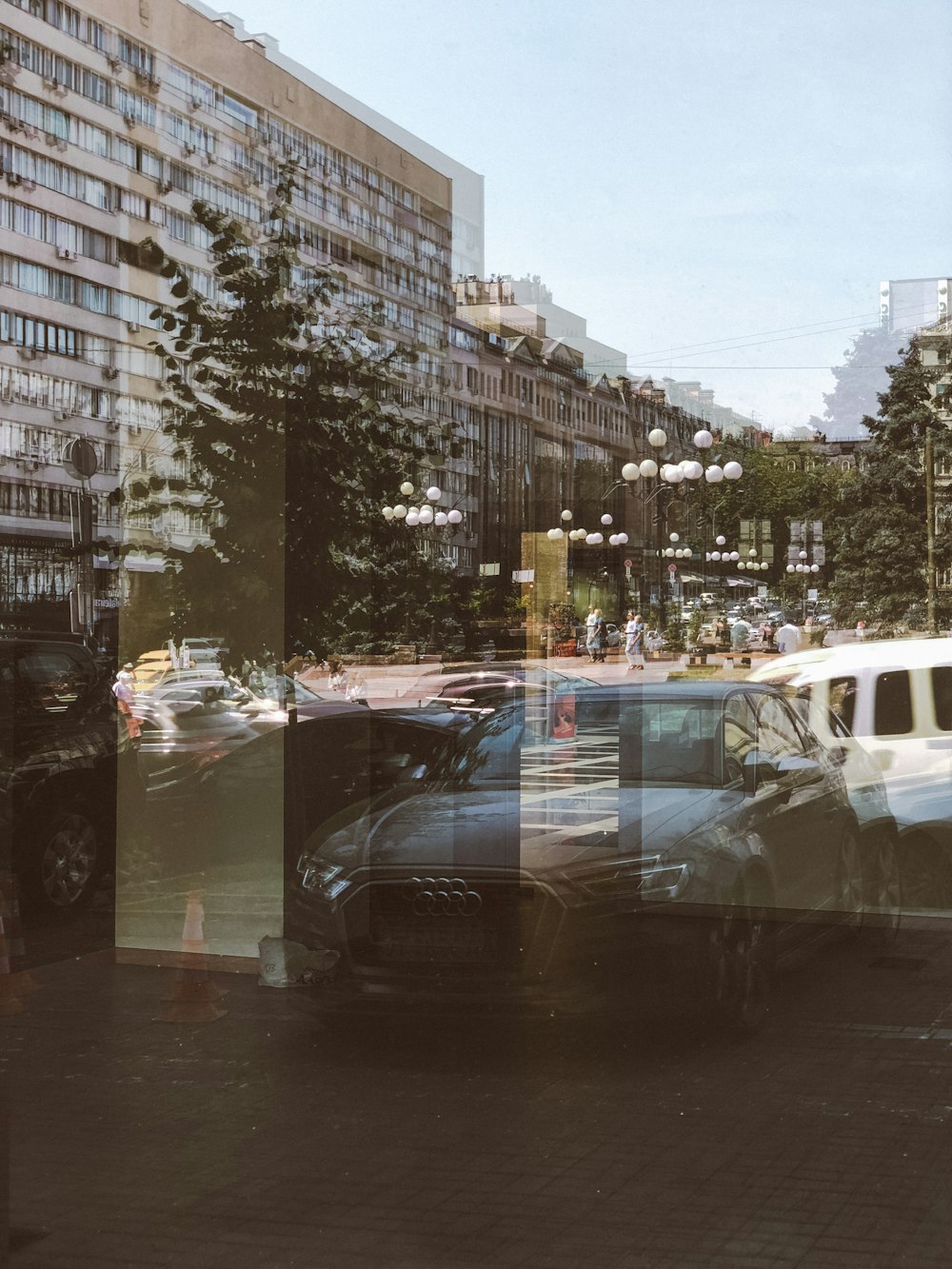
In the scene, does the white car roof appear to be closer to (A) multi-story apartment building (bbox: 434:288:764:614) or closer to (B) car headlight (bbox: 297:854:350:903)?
(A) multi-story apartment building (bbox: 434:288:764:614)

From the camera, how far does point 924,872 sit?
27.7 ft

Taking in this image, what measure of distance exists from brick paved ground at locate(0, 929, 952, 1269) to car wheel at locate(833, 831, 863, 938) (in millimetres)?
424

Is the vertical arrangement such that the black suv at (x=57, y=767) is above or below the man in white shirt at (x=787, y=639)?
below

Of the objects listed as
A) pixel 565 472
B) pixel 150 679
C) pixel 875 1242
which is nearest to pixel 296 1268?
pixel 875 1242

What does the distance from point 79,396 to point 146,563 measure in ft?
29.3

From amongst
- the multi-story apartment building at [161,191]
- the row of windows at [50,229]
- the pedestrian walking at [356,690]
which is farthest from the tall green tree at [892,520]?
the row of windows at [50,229]

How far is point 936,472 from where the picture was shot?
10297 millimetres

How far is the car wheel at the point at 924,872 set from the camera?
819cm

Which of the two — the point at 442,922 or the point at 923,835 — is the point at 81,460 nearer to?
the point at 923,835

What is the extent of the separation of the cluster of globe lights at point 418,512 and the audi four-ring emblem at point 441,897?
12.6 ft

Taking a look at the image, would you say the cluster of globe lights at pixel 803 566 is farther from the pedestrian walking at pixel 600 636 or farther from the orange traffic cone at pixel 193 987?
the orange traffic cone at pixel 193 987

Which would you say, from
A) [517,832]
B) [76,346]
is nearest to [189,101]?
[517,832]

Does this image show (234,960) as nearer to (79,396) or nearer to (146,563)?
(146,563)

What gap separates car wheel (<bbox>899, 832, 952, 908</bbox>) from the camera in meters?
8.19
